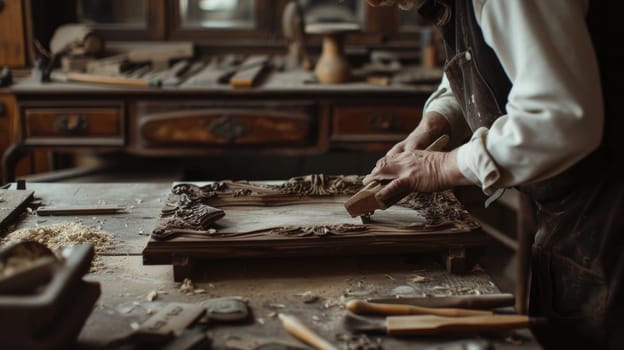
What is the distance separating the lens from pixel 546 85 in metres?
1.27

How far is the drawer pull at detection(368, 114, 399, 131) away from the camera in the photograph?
316 centimetres

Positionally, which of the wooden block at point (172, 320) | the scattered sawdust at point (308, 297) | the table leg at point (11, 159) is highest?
the wooden block at point (172, 320)

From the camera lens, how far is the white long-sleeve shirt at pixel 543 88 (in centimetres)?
127

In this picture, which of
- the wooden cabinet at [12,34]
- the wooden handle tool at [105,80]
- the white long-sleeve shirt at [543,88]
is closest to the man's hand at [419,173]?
the white long-sleeve shirt at [543,88]

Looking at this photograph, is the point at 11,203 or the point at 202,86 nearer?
the point at 11,203

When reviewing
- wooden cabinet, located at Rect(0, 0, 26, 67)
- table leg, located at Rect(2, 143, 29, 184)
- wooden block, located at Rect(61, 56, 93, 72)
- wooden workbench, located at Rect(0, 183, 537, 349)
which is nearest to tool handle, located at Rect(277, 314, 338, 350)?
wooden workbench, located at Rect(0, 183, 537, 349)

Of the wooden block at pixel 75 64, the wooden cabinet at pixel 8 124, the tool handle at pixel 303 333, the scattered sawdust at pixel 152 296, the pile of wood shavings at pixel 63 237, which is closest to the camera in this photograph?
the tool handle at pixel 303 333

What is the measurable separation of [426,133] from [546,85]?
65 cm

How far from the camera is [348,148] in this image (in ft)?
10.5

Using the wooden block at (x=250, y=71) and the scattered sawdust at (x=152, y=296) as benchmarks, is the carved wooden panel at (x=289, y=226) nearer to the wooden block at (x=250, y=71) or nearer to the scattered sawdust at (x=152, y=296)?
the scattered sawdust at (x=152, y=296)

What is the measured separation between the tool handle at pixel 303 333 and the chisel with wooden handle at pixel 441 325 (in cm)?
8

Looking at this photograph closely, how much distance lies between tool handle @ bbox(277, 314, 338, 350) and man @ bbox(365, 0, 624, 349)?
41cm

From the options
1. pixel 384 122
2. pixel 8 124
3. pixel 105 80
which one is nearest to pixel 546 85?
pixel 384 122

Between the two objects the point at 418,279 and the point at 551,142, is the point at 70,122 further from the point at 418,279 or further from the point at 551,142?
the point at 551,142
